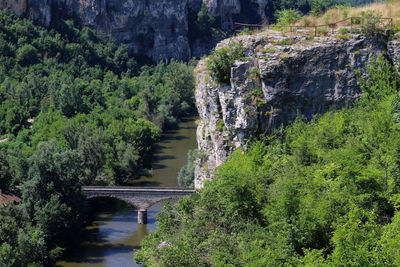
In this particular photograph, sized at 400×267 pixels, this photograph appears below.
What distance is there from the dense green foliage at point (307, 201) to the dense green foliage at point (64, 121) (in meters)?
15.4

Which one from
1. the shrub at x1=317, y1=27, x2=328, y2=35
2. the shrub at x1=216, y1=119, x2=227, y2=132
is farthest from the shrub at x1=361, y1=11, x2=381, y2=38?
the shrub at x1=216, y1=119, x2=227, y2=132

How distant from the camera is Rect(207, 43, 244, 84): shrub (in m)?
24.0

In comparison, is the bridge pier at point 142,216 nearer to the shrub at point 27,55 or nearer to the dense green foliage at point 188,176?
the dense green foliage at point 188,176

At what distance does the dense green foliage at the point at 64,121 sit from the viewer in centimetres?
3819

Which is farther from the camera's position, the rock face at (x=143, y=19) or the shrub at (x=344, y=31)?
the rock face at (x=143, y=19)

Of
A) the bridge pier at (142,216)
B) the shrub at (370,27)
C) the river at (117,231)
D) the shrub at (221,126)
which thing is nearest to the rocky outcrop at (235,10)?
the river at (117,231)

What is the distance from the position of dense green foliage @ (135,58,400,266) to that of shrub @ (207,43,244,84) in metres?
3.02

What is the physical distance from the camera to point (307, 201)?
17969mm

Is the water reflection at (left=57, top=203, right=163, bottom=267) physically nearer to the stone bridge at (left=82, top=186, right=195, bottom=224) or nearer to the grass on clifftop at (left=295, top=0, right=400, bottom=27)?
the stone bridge at (left=82, top=186, right=195, bottom=224)

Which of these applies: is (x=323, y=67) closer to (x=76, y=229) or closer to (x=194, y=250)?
(x=194, y=250)

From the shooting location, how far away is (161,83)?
10219 centimetres

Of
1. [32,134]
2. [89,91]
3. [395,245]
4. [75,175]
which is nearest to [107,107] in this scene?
[89,91]

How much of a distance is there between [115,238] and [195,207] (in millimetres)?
20188

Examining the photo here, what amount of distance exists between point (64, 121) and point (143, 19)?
64.4 meters
